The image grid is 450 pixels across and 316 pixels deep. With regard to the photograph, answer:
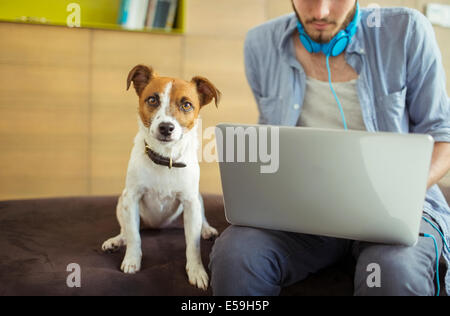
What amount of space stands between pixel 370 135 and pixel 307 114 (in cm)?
70

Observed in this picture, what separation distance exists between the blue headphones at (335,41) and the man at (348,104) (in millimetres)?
14

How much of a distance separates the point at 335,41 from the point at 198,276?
36.0 inches

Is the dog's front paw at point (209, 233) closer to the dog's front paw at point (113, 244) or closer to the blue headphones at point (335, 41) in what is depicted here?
the dog's front paw at point (113, 244)

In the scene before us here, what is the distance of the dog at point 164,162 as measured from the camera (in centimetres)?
133

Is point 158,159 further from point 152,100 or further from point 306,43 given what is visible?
point 306,43

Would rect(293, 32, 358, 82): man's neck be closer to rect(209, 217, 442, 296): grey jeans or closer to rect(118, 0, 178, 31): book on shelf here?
rect(209, 217, 442, 296): grey jeans

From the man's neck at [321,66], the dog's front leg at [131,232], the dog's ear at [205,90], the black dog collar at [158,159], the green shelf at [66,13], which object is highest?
the green shelf at [66,13]

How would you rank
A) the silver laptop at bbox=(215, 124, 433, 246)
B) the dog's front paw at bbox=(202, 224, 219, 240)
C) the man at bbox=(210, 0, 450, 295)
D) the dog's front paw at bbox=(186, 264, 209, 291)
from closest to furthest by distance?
1. the silver laptop at bbox=(215, 124, 433, 246)
2. the man at bbox=(210, 0, 450, 295)
3. the dog's front paw at bbox=(186, 264, 209, 291)
4. the dog's front paw at bbox=(202, 224, 219, 240)

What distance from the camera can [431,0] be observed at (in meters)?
3.49

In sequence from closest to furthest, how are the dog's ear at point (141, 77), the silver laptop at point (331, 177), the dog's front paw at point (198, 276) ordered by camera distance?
the silver laptop at point (331, 177) → the dog's front paw at point (198, 276) → the dog's ear at point (141, 77)

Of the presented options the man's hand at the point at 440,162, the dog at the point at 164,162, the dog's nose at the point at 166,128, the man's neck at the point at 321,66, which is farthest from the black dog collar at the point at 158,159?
the man's hand at the point at 440,162

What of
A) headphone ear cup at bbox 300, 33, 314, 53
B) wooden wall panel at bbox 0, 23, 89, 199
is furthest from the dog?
wooden wall panel at bbox 0, 23, 89, 199

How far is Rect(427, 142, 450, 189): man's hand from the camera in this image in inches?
51.1

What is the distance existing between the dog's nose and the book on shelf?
1920 millimetres
